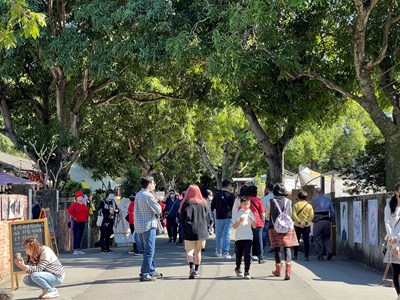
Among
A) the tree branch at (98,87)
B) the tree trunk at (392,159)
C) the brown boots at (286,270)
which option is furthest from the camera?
the tree branch at (98,87)

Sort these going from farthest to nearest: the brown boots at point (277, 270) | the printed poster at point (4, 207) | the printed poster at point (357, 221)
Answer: the printed poster at point (357, 221) → the printed poster at point (4, 207) → the brown boots at point (277, 270)

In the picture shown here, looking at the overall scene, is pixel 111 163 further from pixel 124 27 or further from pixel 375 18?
pixel 375 18

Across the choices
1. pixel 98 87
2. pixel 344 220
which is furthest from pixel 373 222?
pixel 98 87

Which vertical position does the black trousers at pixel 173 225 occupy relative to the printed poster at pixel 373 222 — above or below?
below

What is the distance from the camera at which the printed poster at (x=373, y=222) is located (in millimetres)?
14227

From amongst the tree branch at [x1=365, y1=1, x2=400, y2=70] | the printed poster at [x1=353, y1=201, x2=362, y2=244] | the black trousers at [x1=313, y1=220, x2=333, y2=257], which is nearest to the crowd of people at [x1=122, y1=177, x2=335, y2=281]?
the printed poster at [x1=353, y1=201, x2=362, y2=244]

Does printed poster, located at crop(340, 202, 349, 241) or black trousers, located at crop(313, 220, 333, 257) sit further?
printed poster, located at crop(340, 202, 349, 241)

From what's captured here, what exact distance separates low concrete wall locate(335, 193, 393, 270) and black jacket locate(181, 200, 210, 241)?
149 inches

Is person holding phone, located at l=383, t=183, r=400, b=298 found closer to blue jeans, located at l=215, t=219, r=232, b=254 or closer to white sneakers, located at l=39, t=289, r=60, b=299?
white sneakers, located at l=39, t=289, r=60, b=299

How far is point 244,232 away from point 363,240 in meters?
4.49

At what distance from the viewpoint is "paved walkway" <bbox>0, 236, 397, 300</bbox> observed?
1051 cm

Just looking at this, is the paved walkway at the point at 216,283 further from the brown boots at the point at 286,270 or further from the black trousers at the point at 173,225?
the black trousers at the point at 173,225

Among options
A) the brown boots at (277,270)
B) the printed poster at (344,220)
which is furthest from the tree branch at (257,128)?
the brown boots at (277,270)

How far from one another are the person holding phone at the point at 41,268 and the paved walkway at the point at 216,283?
1.19 feet
